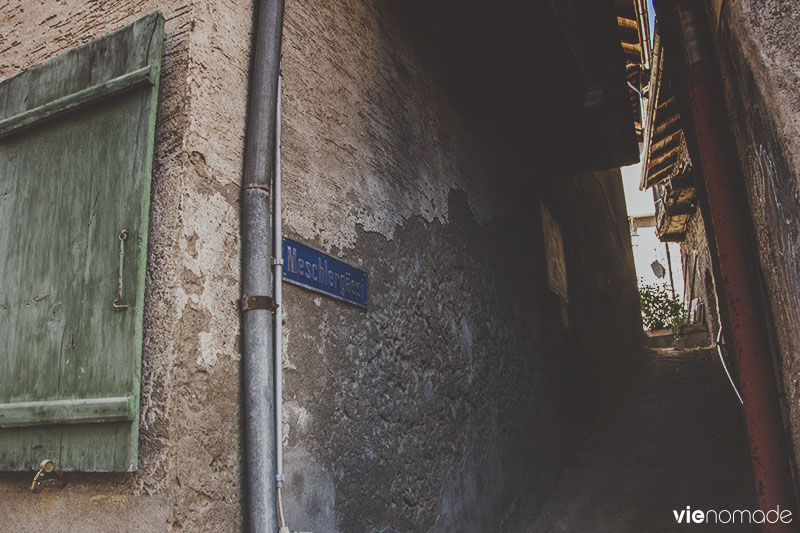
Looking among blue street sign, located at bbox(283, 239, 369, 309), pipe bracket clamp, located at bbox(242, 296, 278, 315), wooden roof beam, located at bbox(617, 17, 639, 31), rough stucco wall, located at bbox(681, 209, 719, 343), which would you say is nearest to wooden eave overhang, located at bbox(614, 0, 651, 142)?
wooden roof beam, located at bbox(617, 17, 639, 31)

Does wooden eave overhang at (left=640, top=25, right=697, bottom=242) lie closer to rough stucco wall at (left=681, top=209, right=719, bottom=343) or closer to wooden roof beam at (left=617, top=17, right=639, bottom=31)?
rough stucco wall at (left=681, top=209, right=719, bottom=343)

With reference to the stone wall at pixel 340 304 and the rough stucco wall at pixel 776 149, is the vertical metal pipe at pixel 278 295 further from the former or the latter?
the rough stucco wall at pixel 776 149

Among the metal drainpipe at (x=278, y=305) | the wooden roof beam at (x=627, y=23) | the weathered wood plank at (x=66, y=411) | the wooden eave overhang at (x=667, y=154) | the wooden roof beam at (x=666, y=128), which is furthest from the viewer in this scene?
the wooden roof beam at (x=627, y=23)

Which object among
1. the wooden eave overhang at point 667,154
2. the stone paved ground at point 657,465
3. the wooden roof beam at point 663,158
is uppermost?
the wooden roof beam at point 663,158

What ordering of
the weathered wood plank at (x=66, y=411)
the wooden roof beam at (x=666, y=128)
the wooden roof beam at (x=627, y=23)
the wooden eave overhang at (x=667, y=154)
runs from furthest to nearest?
the wooden roof beam at (x=627, y=23) → the wooden roof beam at (x=666, y=128) → the wooden eave overhang at (x=667, y=154) → the weathered wood plank at (x=66, y=411)

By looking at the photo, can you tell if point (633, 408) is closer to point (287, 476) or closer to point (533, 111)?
point (533, 111)

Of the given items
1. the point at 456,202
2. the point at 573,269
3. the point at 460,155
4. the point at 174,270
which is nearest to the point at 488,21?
the point at 460,155

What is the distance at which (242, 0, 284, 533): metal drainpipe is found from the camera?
2.01 meters

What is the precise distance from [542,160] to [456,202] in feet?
7.85

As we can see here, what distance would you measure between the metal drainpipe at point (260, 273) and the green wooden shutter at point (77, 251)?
0.35 meters

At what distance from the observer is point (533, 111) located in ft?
17.4

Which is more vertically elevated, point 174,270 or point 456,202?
point 456,202

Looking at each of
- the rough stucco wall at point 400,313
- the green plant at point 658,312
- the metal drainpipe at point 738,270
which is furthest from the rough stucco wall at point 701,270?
the metal drainpipe at point 738,270

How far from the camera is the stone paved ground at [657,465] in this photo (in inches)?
181
